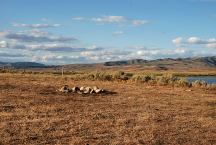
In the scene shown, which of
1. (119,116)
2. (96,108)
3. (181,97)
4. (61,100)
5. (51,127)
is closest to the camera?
(51,127)

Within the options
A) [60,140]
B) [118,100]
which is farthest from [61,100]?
[60,140]

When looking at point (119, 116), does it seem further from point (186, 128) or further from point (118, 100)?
point (118, 100)

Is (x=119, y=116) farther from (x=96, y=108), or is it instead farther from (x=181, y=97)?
(x=181, y=97)

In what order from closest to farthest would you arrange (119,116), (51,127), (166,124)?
(51,127)
(166,124)
(119,116)

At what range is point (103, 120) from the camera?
1758 cm

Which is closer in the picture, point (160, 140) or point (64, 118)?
point (160, 140)

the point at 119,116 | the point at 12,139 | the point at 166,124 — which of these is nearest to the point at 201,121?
the point at 166,124

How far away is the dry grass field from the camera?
1432 centimetres

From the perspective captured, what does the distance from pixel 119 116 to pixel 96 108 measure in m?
2.52

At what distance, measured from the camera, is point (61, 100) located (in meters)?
24.0

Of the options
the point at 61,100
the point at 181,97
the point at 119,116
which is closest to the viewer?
the point at 119,116

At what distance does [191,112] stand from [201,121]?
2723mm

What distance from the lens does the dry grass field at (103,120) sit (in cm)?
1432

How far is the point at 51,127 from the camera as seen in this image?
15734 mm
